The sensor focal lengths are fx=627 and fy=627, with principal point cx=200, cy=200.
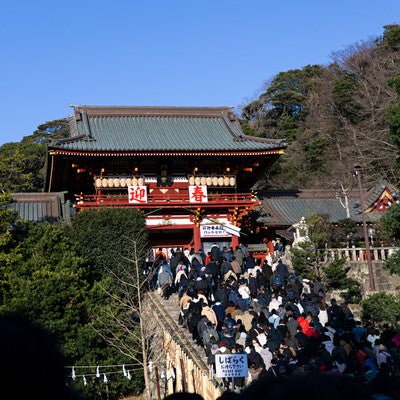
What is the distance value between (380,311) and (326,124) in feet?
87.6

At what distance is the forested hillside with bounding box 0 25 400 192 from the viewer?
37312mm

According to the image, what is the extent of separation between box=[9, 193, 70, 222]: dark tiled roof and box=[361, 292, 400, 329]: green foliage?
45.3 feet

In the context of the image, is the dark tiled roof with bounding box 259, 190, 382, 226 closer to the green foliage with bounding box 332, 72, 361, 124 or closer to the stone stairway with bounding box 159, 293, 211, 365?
the stone stairway with bounding box 159, 293, 211, 365

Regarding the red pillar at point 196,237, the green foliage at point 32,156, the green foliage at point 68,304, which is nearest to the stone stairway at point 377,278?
the red pillar at point 196,237

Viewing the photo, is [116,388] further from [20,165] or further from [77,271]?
[20,165]

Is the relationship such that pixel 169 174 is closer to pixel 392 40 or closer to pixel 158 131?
pixel 158 131

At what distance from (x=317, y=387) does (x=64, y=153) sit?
76.9 feet

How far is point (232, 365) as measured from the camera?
1036 cm

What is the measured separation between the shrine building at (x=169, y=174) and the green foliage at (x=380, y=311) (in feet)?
26.3

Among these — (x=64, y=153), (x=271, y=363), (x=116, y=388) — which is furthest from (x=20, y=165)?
(x=271, y=363)

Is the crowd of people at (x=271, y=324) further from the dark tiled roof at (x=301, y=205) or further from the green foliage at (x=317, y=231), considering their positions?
the dark tiled roof at (x=301, y=205)

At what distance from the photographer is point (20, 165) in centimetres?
4241

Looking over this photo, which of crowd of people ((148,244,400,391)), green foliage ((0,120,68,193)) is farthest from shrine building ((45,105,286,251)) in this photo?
green foliage ((0,120,68,193))

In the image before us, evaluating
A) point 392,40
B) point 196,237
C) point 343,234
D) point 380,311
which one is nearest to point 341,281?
point 380,311
